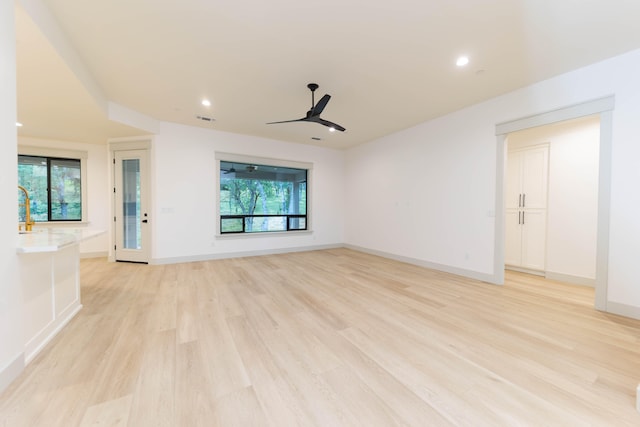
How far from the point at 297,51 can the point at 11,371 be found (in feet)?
11.6

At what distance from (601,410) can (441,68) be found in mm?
3334

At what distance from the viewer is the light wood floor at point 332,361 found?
1385 mm

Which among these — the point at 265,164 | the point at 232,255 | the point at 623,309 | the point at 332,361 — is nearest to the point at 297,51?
the point at 332,361

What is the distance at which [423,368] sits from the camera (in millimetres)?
1783

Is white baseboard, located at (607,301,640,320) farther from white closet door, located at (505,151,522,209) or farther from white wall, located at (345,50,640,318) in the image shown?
white closet door, located at (505,151,522,209)

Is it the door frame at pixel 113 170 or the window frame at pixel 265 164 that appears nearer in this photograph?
the door frame at pixel 113 170

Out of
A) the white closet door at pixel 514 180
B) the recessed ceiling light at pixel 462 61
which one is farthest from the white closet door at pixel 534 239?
the recessed ceiling light at pixel 462 61

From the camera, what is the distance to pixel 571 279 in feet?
12.7

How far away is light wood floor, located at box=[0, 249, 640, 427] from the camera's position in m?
1.38

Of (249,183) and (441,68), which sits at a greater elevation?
(441,68)

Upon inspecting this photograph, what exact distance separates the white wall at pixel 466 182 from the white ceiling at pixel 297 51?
29 centimetres

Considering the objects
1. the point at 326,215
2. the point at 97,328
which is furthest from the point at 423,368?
the point at 326,215

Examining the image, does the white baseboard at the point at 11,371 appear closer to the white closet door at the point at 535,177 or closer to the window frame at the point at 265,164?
the window frame at the point at 265,164

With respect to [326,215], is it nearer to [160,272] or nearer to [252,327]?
[160,272]
